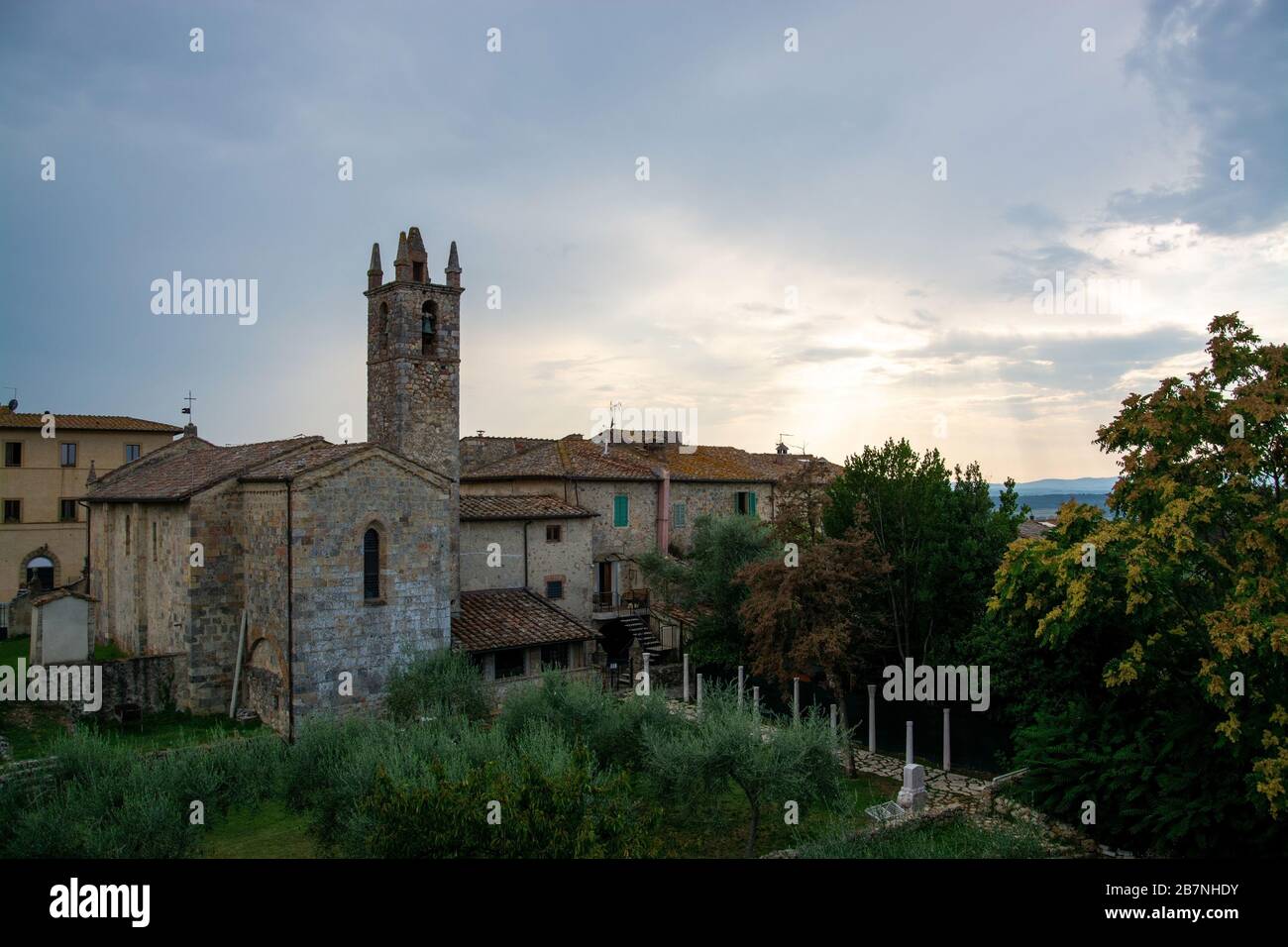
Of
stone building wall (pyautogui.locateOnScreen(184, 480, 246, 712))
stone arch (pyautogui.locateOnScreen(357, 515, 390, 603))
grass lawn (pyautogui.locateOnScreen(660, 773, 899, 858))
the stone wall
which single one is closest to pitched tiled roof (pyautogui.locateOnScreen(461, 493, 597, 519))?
stone arch (pyautogui.locateOnScreen(357, 515, 390, 603))

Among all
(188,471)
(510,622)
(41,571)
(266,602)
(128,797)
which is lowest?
(128,797)

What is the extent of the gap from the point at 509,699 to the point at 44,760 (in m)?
7.85

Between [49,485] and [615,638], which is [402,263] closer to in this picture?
[615,638]

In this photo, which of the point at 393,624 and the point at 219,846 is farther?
A: the point at 393,624

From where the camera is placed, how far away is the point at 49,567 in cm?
4259

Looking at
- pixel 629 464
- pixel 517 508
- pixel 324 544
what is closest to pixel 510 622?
pixel 517 508

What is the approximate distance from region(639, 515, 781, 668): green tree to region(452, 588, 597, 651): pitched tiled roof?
4.07m

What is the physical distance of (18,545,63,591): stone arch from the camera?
4144 centimetres

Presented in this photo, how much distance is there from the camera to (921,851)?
41.4ft

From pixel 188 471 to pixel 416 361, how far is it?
7468 mm

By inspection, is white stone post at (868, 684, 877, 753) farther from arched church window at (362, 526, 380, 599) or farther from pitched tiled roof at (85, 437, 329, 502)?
pitched tiled roof at (85, 437, 329, 502)

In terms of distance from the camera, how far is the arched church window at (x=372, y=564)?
21.6 metres
